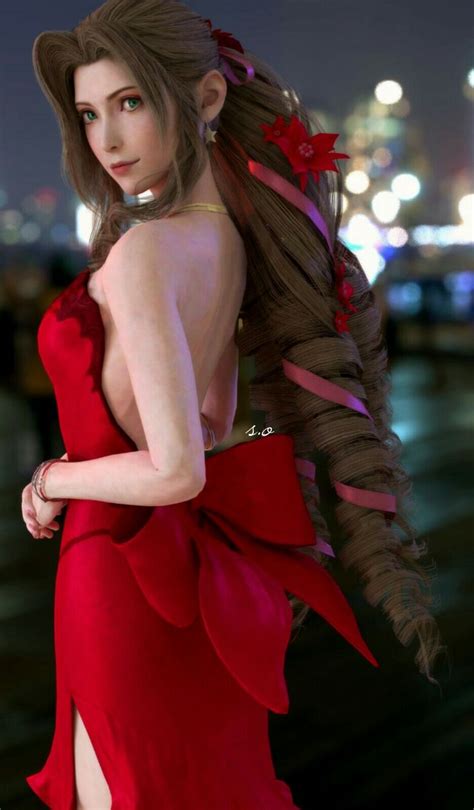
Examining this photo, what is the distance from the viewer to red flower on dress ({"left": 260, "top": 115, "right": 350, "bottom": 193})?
1.66m

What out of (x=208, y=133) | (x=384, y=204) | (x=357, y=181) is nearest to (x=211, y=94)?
(x=208, y=133)

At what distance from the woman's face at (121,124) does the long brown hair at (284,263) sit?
0.08 ft

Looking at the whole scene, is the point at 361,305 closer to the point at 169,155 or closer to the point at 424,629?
the point at 169,155

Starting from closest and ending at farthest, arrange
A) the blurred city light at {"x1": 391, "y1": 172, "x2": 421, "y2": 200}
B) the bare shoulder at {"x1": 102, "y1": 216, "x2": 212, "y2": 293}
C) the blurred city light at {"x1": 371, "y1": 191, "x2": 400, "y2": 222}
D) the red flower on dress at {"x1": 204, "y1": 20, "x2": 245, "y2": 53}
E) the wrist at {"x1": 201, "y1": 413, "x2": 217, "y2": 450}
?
1. the bare shoulder at {"x1": 102, "y1": 216, "x2": 212, "y2": 293}
2. the red flower on dress at {"x1": 204, "y1": 20, "x2": 245, "y2": 53}
3. the wrist at {"x1": 201, "y1": 413, "x2": 217, "y2": 450}
4. the blurred city light at {"x1": 371, "y1": 191, "x2": 400, "y2": 222}
5. the blurred city light at {"x1": 391, "y1": 172, "x2": 421, "y2": 200}

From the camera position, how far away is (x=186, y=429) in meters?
1.47

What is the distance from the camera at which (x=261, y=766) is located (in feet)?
5.54

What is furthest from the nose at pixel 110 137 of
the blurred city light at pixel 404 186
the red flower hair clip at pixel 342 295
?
the blurred city light at pixel 404 186

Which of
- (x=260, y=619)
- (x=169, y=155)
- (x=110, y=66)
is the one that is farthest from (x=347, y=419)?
(x=110, y=66)

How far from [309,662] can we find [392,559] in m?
1.81

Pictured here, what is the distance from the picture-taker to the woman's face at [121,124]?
1.54 metres

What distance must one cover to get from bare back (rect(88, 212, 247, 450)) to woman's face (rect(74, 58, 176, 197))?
0.31ft

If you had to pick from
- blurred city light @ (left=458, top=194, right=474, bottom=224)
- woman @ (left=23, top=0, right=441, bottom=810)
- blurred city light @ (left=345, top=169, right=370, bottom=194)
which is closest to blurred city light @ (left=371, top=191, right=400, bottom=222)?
blurred city light @ (left=345, top=169, right=370, bottom=194)

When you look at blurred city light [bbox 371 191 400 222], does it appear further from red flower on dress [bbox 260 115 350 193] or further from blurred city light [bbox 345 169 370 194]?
red flower on dress [bbox 260 115 350 193]

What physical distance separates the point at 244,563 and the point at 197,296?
1.39ft
